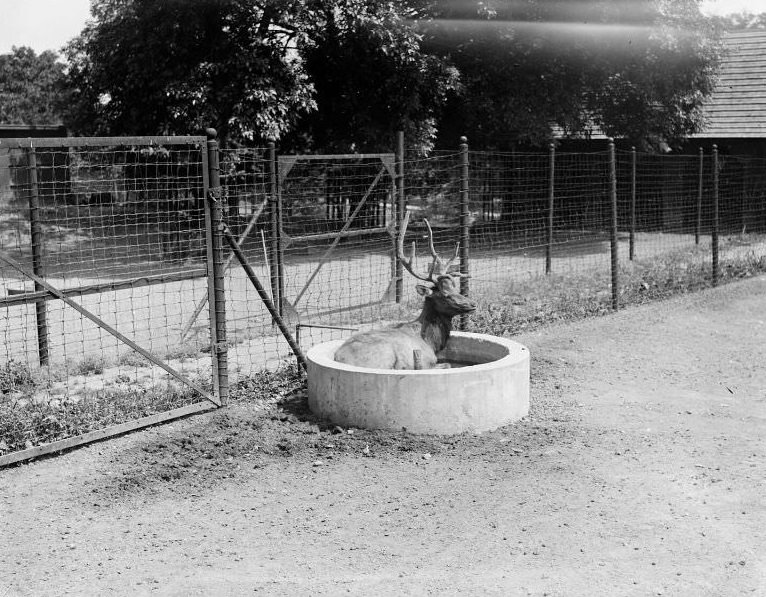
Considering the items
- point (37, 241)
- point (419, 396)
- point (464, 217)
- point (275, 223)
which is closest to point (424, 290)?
point (419, 396)

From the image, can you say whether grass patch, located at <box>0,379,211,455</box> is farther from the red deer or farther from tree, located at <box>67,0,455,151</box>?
tree, located at <box>67,0,455,151</box>

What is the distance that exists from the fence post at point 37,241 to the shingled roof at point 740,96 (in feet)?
69.2

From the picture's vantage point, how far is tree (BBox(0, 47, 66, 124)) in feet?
176

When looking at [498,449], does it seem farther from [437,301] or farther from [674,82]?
[674,82]

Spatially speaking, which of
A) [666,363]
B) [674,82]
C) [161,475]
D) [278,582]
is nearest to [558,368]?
[666,363]

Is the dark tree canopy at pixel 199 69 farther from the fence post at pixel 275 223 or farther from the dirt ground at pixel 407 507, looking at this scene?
the dirt ground at pixel 407 507

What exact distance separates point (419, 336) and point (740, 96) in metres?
22.1

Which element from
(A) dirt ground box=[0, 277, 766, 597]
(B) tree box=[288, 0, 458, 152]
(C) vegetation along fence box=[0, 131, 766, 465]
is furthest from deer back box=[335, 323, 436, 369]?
(B) tree box=[288, 0, 458, 152]

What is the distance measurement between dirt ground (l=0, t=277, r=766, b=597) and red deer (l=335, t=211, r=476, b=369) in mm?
651

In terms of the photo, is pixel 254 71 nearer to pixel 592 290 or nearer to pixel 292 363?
pixel 592 290

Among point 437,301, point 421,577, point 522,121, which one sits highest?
point 522,121

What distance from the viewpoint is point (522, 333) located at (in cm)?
1105

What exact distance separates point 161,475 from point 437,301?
9.44 ft

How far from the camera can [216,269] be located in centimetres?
779
